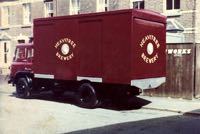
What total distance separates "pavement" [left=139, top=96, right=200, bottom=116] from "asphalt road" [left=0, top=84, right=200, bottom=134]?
310mm

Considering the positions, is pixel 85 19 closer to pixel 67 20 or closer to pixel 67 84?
pixel 67 20

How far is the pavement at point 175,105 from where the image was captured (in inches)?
578

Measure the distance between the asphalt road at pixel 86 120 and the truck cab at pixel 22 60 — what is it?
2.01 metres

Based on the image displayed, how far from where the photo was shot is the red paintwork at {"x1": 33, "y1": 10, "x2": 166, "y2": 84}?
Answer: 1434 cm

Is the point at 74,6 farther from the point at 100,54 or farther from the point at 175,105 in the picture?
the point at 175,105

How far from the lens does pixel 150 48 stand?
15414 mm

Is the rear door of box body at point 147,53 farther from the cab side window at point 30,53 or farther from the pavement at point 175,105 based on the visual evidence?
the cab side window at point 30,53

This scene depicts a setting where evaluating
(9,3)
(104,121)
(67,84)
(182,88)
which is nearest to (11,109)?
(67,84)

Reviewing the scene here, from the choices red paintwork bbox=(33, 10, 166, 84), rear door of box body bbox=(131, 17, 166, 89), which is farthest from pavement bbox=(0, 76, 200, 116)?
red paintwork bbox=(33, 10, 166, 84)

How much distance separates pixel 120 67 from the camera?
47.5 ft

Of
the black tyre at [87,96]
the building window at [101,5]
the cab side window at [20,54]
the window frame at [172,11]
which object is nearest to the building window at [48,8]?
the building window at [101,5]

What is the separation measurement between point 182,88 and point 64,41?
532cm

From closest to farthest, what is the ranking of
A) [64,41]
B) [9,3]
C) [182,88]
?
[64,41], [182,88], [9,3]

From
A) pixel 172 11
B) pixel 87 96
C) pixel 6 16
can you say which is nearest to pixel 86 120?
pixel 87 96
